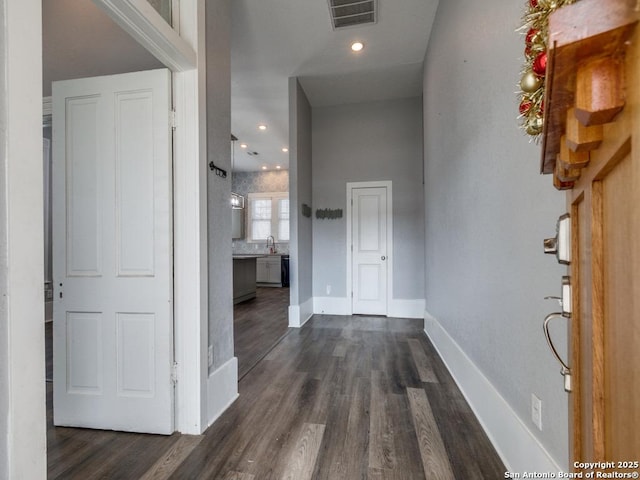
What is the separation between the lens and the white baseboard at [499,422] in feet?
4.04

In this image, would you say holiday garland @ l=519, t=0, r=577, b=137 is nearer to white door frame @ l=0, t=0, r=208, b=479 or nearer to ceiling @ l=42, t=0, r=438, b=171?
white door frame @ l=0, t=0, r=208, b=479

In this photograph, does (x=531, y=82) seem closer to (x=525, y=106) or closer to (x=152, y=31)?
(x=525, y=106)

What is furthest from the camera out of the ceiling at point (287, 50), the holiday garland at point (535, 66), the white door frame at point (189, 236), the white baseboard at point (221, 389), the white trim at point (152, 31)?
the ceiling at point (287, 50)

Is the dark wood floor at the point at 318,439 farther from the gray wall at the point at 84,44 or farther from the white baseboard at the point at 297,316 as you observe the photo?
the gray wall at the point at 84,44

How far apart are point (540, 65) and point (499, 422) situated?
5.63 feet

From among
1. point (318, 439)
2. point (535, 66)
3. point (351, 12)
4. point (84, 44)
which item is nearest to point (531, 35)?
point (535, 66)

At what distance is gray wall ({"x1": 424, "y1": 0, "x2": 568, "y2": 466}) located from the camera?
3.89 ft

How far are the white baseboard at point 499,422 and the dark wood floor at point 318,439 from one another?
0.21 ft

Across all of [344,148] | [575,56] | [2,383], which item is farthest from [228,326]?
[344,148]

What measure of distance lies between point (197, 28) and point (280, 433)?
2.43 meters

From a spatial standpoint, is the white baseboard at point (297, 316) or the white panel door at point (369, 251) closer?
the white baseboard at point (297, 316)

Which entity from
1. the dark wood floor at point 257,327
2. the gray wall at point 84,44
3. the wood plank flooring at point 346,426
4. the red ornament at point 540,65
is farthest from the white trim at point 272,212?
the red ornament at point 540,65

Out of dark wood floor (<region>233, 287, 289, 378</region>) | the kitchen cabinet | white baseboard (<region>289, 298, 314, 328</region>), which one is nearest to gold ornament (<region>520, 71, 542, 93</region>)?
dark wood floor (<region>233, 287, 289, 378</region>)

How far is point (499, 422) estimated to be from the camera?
1575mm
